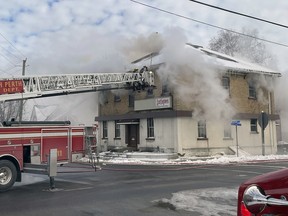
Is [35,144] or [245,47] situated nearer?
[35,144]

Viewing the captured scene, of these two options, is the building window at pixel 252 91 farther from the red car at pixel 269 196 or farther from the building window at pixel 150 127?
the red car at pixel 269 196

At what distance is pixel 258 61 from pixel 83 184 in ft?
124

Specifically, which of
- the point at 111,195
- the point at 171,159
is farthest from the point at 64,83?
the point at 171,159

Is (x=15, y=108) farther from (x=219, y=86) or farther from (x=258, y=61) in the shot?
(x=219, y=86)

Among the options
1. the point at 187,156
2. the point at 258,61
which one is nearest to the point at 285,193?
the point at 187,156

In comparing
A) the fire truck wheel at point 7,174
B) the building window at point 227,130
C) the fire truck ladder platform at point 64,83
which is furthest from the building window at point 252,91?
the fire truck wheel at point 7,174

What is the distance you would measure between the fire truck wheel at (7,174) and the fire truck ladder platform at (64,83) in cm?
264

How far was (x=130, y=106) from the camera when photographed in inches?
1081

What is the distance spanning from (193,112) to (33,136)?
1407cm

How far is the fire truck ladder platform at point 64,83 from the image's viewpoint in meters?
12.7

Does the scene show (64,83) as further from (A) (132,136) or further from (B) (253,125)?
(B) (253,125)

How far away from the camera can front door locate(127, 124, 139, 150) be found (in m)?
26.9

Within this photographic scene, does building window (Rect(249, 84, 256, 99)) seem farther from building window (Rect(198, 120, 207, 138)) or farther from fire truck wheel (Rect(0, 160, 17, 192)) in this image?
fire truck wheel (Rect(0, 160, 17, 192))

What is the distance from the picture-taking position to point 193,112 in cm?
2386
